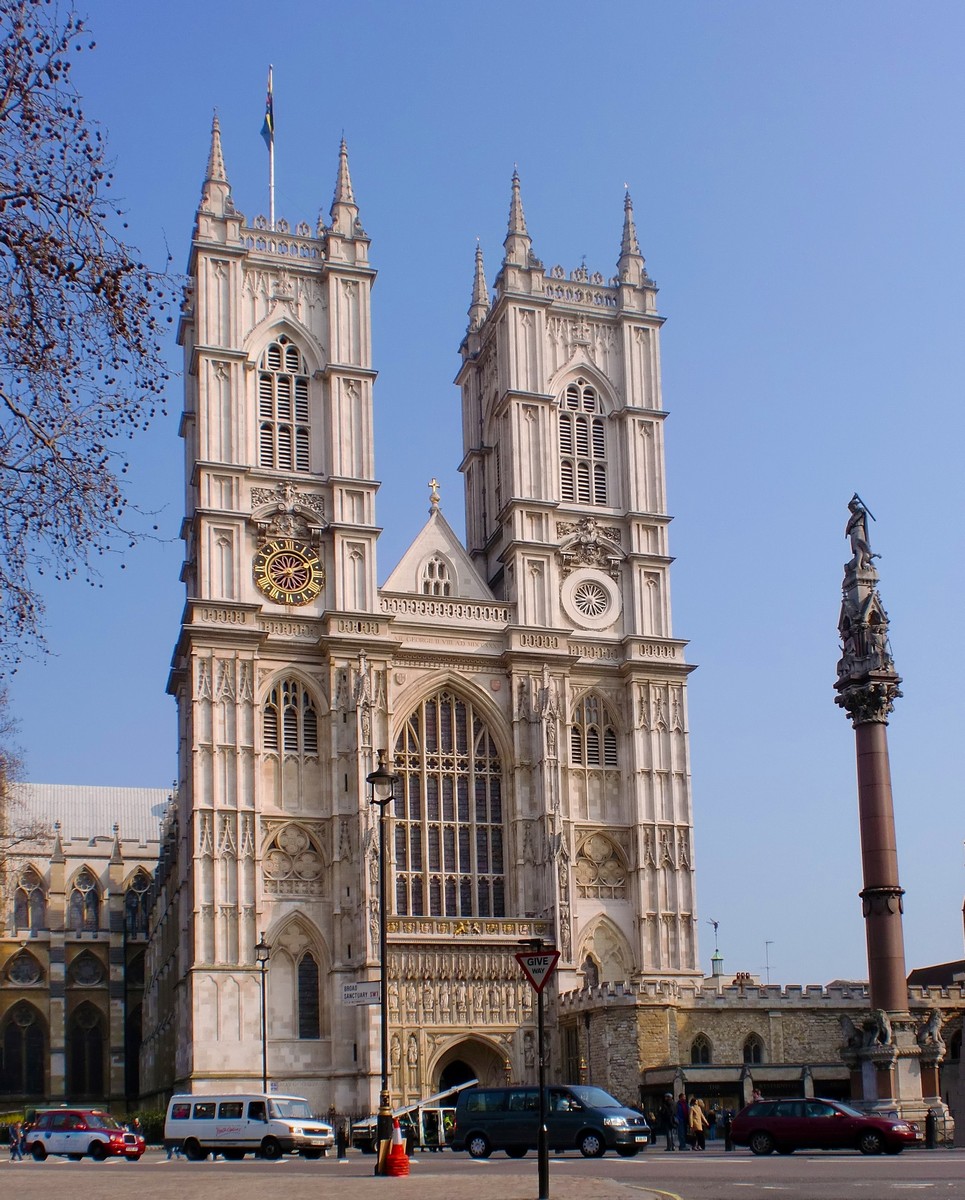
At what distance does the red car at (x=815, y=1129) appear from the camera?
99.6 feet

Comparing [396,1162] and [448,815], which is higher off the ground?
[448,815]

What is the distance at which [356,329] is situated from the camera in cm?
5841

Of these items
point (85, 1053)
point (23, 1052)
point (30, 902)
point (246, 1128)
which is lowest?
point (85, 1053)

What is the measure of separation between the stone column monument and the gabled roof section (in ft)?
62.6

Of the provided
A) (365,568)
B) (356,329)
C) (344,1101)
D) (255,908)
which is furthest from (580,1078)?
(356,329)

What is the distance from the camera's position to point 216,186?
57438 mm

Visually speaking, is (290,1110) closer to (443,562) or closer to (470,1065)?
(470,1065)

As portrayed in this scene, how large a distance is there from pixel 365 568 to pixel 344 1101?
57.1ft

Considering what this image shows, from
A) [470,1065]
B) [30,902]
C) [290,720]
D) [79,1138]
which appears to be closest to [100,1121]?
[79,1138]

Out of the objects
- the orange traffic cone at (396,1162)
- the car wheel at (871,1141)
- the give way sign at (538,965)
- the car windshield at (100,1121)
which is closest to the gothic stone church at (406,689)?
the car windshield at (100,1121)

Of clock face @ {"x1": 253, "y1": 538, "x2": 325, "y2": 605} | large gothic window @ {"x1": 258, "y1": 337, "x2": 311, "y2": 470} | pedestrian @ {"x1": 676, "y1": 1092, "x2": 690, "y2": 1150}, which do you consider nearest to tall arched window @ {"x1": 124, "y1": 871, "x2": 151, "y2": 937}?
clock face @ {"x1": 253, "y1": 538, "x2": 325, "y2": 605}

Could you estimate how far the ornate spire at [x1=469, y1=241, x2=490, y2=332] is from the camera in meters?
66.5

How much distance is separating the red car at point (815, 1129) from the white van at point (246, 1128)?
32.4 ft

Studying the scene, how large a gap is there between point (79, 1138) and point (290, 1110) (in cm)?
622
